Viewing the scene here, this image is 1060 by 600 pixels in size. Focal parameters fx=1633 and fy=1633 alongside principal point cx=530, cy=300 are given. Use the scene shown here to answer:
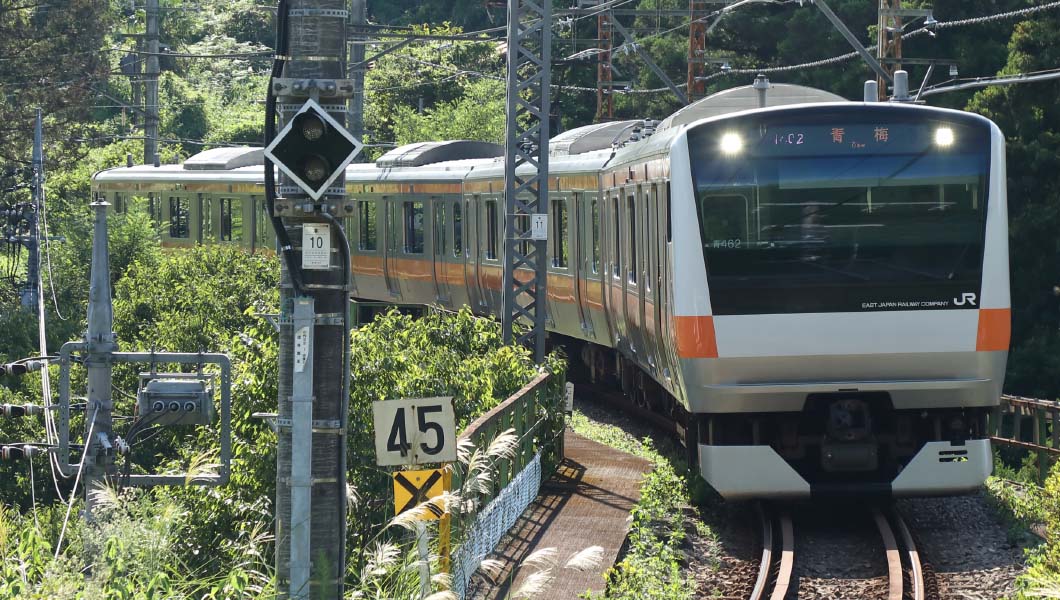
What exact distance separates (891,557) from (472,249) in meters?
13.9

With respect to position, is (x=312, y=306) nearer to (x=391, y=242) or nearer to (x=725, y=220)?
(x=725, y=220)

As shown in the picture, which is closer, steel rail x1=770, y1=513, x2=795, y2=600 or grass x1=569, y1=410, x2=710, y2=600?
grass x1=569, y1=410, x2=710, y2=600

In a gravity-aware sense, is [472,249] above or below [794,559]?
above

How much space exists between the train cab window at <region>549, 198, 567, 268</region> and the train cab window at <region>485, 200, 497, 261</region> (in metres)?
2.30

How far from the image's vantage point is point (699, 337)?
40.0 ft

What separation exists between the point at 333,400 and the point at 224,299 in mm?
18038

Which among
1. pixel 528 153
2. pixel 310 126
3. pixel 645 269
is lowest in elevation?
pixel 645 269

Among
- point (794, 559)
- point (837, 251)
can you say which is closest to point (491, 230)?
point (837, 251)

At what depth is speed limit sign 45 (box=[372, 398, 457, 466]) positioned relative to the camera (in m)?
8.28

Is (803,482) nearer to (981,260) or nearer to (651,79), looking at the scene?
(981,260)

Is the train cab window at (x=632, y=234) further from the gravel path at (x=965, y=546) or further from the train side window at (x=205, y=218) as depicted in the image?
the train side window at (x=205, y=218)

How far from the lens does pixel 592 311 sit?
63.3 ft

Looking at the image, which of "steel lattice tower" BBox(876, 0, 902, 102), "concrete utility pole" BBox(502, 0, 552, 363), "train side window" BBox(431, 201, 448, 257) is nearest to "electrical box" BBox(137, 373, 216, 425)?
"concrete utility pole" BBox(502, 0, 552, 363)

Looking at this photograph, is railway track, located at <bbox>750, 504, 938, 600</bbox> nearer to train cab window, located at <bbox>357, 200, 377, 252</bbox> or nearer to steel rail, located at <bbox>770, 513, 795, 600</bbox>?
steel rail, located at <bbox>770, 513, 795, 600</bbox>
